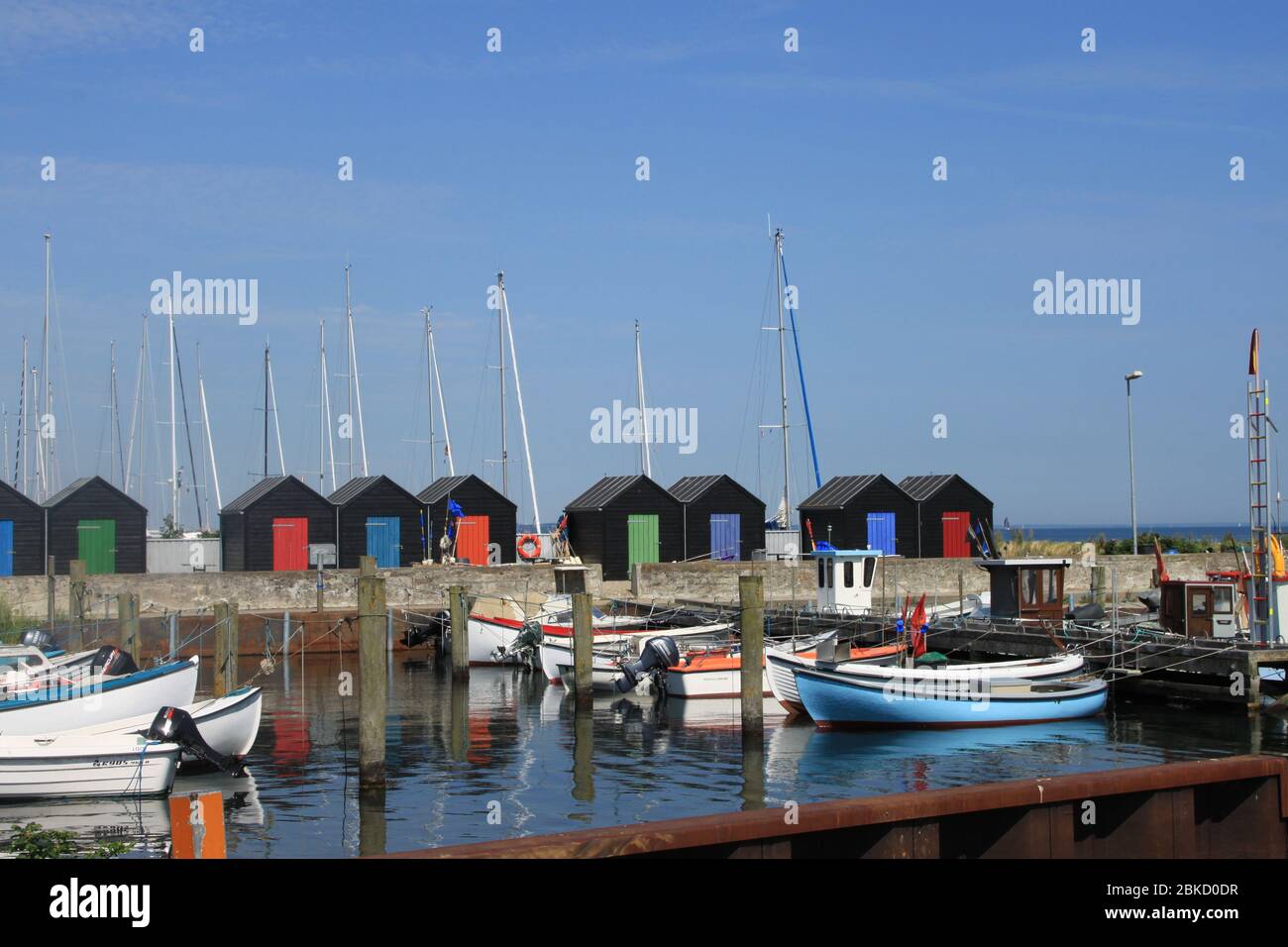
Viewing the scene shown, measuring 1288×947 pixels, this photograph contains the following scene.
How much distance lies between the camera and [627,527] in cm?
5056

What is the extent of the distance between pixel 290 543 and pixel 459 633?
13.1 m

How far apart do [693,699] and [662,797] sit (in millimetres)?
10853

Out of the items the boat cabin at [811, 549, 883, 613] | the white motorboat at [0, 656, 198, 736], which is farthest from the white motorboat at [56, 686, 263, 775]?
the boat cabin at [811, 549, 883, 613]

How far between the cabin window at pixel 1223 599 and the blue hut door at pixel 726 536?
2375 cm

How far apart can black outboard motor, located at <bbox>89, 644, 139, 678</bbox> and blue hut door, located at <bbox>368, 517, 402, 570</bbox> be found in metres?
23.0

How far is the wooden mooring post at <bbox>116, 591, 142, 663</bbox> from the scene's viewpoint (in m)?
31.7

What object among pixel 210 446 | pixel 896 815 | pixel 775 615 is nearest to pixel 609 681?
pixel 775 615

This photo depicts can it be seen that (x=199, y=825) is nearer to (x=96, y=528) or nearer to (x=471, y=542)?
(x=96, y=528)

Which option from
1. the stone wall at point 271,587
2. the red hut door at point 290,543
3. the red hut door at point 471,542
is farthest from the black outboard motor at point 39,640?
the red hut door at point 471,542

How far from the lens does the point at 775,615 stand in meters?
39.6

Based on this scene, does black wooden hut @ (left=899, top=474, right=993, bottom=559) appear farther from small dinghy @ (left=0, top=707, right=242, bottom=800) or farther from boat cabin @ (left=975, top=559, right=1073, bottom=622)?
small dinghy @ (left=0, top=707, right=242, bottom=800)

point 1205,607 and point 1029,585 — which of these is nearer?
point 1205,607

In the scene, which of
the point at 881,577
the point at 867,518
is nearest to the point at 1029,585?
the point at 881,577

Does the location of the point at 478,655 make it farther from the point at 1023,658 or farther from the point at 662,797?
the point at 662,797
